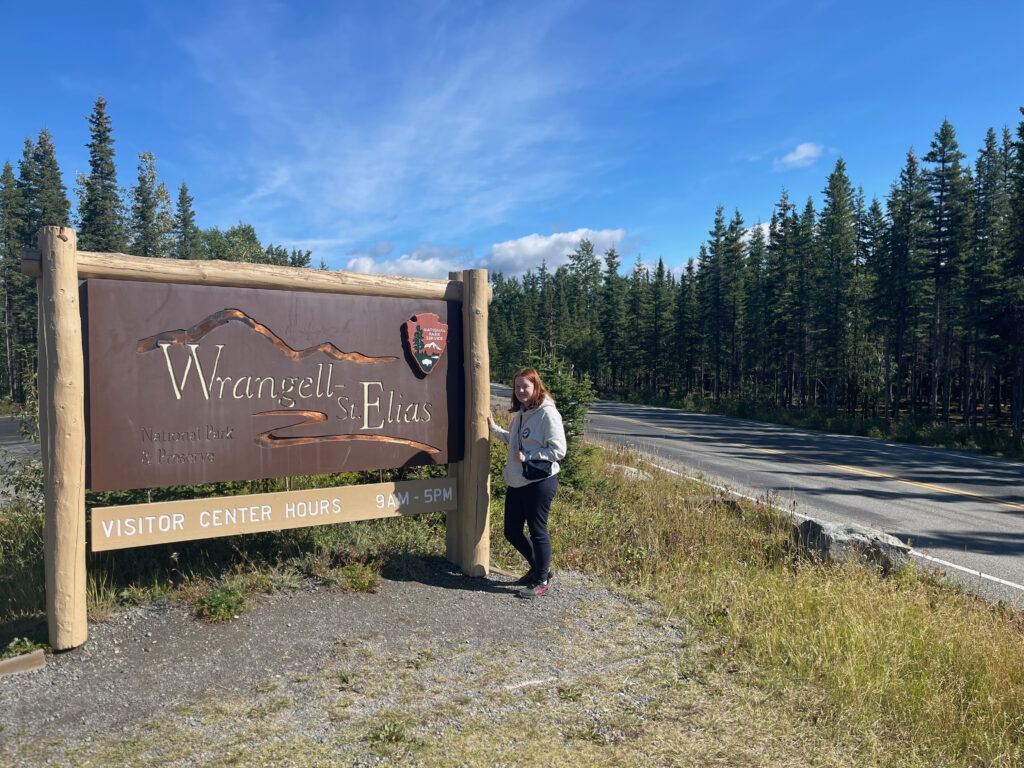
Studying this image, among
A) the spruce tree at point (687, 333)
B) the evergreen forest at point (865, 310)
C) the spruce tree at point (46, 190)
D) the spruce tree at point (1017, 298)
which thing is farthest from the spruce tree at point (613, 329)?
the spruce tree at point (46, 190)

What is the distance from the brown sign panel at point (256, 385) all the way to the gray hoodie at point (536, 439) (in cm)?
65

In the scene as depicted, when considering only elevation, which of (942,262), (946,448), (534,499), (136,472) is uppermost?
(942,262)

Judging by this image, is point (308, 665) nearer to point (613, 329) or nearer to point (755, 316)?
point (755, 316)

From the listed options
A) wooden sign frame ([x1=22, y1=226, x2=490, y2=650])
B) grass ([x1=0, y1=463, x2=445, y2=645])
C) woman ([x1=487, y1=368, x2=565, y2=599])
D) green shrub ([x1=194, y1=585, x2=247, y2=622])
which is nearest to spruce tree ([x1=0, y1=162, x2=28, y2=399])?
grass ([x1=0, y1=463, x2=445, y2=645])

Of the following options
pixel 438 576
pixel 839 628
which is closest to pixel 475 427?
pixel 438 576

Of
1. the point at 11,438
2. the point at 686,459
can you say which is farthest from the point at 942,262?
Result: the point at 11,438

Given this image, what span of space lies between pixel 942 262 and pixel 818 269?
7.77 meters

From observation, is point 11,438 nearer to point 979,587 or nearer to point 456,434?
point 456,434

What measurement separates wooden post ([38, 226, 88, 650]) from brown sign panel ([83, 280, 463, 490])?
0.38ft

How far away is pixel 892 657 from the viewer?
404 cm

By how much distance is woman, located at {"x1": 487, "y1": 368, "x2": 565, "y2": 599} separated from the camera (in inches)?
191

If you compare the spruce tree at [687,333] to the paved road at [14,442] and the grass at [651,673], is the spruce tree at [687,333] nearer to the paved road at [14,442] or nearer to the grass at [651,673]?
the paved road at [14,442]

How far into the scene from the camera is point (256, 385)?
14.7 feet

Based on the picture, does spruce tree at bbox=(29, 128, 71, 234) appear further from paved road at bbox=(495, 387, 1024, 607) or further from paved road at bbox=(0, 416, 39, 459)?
paved road at bbox=(495, 387, 1024, 607)
